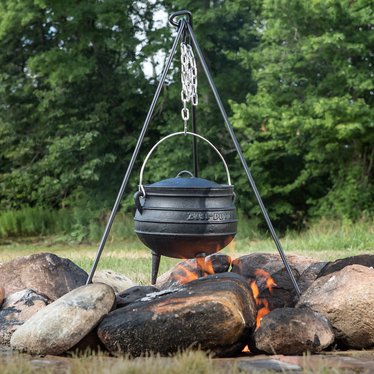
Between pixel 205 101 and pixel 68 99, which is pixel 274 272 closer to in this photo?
pixel 205 101

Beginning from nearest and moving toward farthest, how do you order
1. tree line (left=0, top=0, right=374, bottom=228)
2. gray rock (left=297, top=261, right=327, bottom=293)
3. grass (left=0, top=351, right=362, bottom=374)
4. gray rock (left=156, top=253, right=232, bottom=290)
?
grass (left=0, top=351, right=362, bottom=374) < gray rock (left=297, top=261, right=327, bottom=293) < gray rock (left=156, top=253, right=232, bottom=290) < tree line (left=0, top=0, right=374, bottom=228)

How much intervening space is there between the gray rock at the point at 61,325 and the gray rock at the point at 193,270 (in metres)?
1.48

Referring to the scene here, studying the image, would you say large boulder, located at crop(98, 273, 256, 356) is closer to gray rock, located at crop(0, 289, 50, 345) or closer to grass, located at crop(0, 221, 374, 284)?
gray rock, located at crop(0, 289, 50, 345)

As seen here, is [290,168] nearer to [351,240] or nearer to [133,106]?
[133,106]

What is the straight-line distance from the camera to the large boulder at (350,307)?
16.1ft

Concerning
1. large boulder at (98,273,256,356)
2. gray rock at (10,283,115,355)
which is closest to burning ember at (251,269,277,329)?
large boulder at (98,273,256,356)

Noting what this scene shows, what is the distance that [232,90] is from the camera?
16969 millimetres

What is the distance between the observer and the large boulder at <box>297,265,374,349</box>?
4.92 metres

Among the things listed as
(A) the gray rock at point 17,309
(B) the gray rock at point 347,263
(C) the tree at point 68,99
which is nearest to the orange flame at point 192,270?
(B) the gray rock at point 347,263

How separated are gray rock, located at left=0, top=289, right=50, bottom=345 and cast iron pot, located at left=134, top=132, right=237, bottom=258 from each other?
39.6 inches

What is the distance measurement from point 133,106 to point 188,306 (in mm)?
13525

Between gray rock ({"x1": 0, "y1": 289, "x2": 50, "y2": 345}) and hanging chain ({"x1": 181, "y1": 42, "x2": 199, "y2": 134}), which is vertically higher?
hanging chain ({"x1": 181, "y1": 42, "x2": 199, "y2": 134})

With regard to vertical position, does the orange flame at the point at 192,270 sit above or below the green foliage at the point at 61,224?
above

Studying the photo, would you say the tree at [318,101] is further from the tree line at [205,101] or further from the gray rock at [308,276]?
the gray rock at [308,276]
